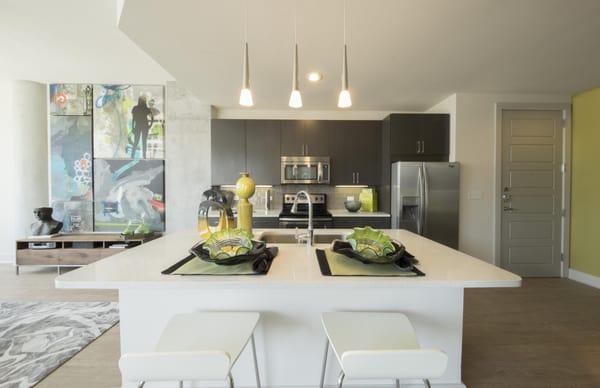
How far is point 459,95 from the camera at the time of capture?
3559 millimetres

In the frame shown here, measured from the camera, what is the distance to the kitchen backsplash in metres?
4.33

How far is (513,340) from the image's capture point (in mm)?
2205

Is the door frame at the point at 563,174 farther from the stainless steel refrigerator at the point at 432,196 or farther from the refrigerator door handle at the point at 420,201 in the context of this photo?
the refrigerator door handle at the point at 420,201

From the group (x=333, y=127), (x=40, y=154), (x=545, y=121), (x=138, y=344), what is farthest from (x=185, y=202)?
(x=545, y=121)

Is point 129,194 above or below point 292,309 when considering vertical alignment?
above

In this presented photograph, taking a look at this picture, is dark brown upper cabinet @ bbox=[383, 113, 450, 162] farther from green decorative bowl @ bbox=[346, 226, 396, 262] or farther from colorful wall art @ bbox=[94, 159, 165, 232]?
colorful wall art @ bbox=[94, 159, 165, 232]

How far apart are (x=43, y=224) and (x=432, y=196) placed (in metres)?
5.27

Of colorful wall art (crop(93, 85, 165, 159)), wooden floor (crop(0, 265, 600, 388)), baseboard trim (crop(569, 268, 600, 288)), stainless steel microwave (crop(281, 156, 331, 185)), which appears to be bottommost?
wooden floor (crop(0, 265, 600, 388))

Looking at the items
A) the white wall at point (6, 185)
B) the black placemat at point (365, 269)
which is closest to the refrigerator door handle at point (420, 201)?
the black placemat at point (365, 269)

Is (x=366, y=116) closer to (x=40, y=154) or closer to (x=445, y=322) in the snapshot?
(x=445, y=322)

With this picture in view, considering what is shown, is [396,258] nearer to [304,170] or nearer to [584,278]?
[304,170]

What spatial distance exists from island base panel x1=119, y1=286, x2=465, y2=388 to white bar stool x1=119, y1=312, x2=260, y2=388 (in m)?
0.18

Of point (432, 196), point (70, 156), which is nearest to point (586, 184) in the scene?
point (432, 196)

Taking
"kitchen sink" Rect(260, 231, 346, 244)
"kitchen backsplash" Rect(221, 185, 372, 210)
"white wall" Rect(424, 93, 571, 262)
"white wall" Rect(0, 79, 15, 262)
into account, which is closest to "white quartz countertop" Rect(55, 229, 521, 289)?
"kitchen sink" Rect(260, 231, 346, 244)
